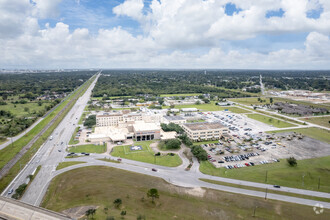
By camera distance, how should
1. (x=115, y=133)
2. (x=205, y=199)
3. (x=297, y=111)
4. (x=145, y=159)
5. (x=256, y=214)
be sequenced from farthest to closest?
(x=297, y=111), (x=115, y=133), (x=145, y=159), (x=205, y=199), (x=256, y=214)

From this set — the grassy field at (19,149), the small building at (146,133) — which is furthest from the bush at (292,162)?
the grassy field at (19,149)

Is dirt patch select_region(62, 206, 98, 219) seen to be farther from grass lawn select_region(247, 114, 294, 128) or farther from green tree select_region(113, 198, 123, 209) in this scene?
grass lawn select_region(247, 114, 294, 128)

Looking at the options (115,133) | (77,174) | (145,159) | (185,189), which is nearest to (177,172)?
(185,189)

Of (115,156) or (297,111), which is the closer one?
(115,156)

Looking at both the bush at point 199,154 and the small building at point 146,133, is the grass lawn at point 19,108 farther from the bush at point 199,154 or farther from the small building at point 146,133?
the bush at point 199,154

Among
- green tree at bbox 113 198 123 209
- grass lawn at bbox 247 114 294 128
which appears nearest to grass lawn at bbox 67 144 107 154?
green tree at bbox 113 198 123 209

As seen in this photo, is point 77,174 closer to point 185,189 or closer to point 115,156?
point 115,156
